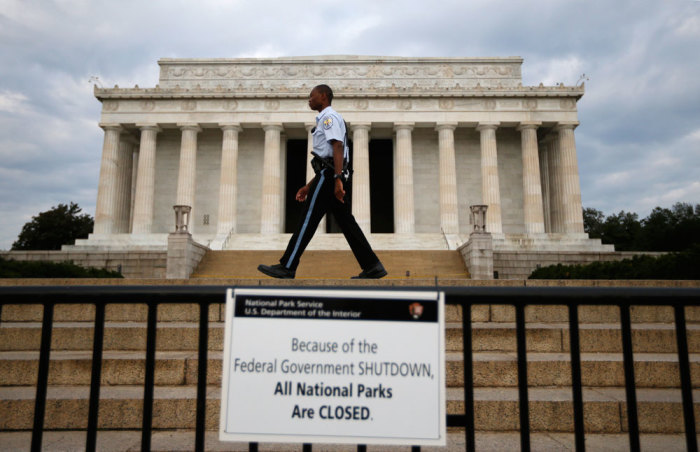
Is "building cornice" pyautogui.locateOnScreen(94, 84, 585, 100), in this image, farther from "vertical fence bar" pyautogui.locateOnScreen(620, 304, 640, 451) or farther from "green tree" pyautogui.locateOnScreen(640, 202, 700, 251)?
"vertical fence bar" pyautogui.locateOnScreen(620, 304, 640, 451)

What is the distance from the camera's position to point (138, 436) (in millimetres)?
4586

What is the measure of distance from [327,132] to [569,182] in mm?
34219

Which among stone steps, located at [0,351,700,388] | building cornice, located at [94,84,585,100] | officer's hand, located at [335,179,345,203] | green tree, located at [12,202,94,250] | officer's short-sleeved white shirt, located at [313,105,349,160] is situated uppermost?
building cornice, located at [94,84,585,100]

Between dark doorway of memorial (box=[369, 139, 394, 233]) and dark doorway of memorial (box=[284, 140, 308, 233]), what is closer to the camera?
dark doorway of memorial (box=[284, 140, 308, 233])

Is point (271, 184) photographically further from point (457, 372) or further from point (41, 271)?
point (457, 372)

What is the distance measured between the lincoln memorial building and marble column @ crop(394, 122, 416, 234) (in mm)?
95

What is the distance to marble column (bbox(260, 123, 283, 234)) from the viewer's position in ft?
116

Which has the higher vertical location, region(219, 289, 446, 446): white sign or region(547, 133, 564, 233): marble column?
region(547, 133, 564, 233): marble column

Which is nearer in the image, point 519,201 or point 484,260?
point 484,260

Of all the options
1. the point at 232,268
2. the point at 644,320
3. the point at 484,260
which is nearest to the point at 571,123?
the point at 484,260

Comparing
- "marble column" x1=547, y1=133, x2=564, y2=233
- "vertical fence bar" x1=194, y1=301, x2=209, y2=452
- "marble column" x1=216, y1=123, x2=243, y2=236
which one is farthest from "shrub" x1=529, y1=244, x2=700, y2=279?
"marble column" x1=216, y1=123, x2=243, y2=236

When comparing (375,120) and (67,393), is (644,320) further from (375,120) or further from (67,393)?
(375,120)

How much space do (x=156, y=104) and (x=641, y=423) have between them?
39220 mm

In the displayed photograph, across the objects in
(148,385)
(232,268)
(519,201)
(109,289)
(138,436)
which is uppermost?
(519,201)
